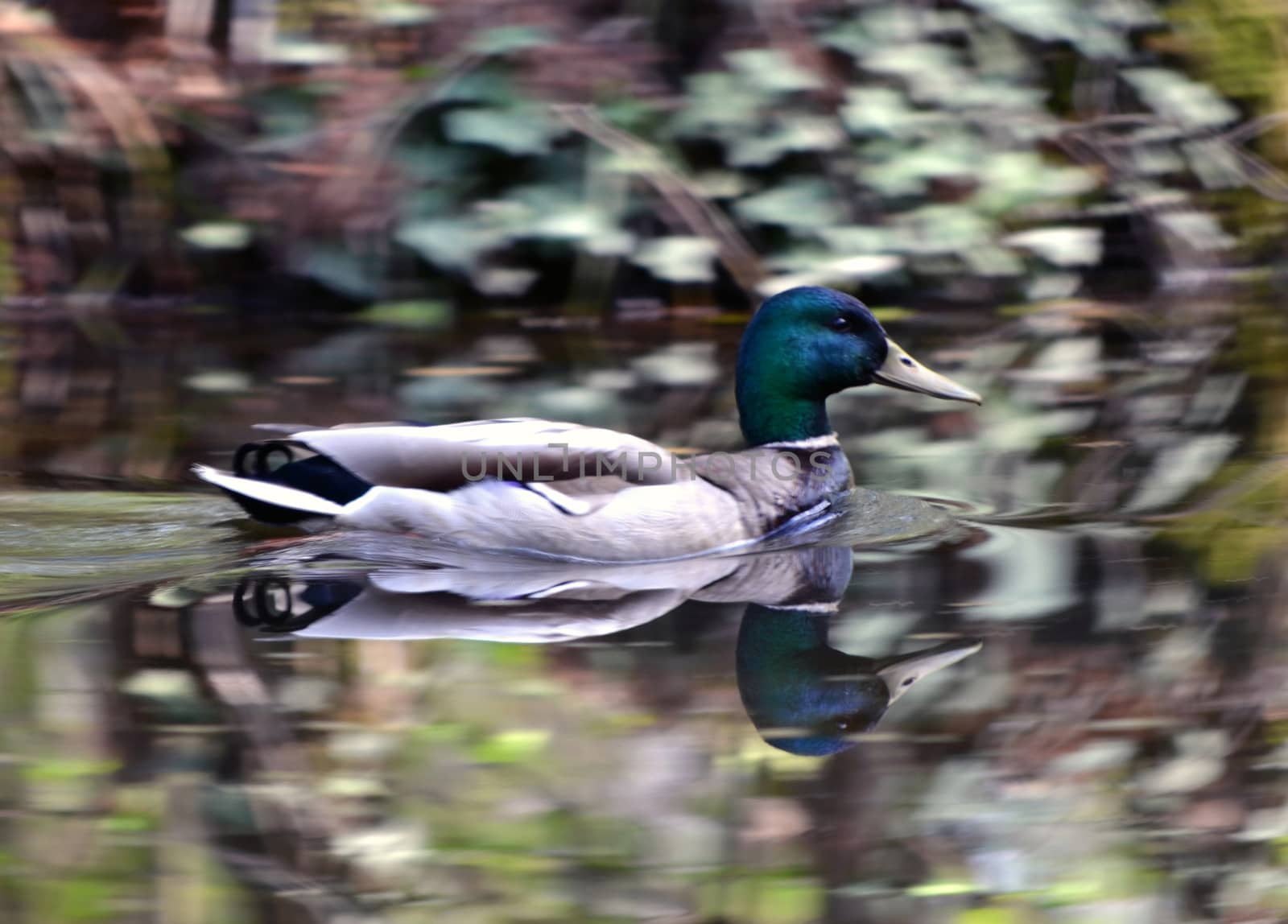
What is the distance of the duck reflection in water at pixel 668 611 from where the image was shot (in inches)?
151

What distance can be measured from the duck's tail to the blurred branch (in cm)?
419

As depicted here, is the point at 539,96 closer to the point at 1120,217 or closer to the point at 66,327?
the point at 66,327

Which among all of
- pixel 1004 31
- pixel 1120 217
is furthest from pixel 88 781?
pixel 1120 217

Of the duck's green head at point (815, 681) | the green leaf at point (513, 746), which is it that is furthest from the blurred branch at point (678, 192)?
the green leaf at point (513, 746)

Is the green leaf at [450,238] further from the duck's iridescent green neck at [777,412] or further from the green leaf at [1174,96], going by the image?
the duck's iridescent green neck at [777,412]

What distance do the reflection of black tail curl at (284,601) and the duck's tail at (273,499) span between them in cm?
24

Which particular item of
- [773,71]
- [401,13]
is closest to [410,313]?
[401,13]

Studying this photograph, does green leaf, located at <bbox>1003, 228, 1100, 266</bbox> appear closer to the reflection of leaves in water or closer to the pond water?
the pond water

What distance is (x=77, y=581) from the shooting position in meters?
4.69

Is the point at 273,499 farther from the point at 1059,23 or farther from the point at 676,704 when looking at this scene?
the point at 1059,23

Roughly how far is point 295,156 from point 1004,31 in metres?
3.88

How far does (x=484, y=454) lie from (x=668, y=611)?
0.76 meters

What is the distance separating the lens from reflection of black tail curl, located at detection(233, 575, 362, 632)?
4359 millimetres

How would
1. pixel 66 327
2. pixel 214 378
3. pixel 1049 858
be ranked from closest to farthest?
pixel 1049 858
pixel 214 378
pixel 66 327
